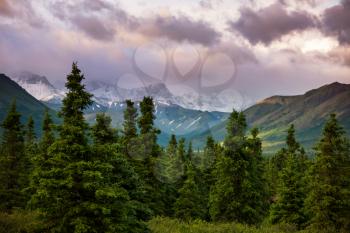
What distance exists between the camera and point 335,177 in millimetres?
36688

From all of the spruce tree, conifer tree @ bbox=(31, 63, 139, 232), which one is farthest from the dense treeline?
the spruce tree

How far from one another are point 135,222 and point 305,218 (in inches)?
1196

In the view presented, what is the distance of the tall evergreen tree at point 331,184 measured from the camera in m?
35.7

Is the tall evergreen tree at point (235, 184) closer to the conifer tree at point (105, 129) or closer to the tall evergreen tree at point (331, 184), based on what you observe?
the tall evergreen tree at point (331, 184)

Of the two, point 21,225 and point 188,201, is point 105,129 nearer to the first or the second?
point 21,225

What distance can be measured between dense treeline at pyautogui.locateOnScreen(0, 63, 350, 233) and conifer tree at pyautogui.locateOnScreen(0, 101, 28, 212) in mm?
97

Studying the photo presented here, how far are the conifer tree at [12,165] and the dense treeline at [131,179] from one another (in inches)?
3.8

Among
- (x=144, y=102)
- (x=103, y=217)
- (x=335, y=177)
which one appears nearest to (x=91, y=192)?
(x=103, y=217)

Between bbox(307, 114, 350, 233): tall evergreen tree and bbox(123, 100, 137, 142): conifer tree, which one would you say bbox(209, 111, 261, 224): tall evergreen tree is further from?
bbox(123, 100, 137, 142): conifer tree

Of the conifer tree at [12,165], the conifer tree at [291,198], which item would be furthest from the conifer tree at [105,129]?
the conifer tree at [291,198]

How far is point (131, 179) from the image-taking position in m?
22.9

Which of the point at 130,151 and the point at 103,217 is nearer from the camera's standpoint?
the point at 103,217

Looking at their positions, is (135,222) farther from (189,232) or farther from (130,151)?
(130,151)

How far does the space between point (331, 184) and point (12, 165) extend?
104ft
